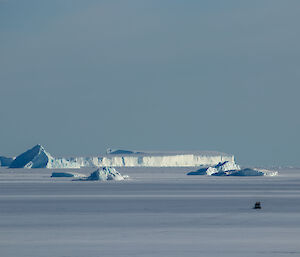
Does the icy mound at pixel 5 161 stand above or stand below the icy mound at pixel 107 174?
above

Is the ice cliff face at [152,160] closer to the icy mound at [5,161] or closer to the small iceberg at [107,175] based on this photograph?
the icy mound at [5,161]

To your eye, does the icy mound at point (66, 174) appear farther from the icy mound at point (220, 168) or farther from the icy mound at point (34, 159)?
the icy mound at point (34, 159)

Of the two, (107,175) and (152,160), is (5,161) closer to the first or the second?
(152,160)

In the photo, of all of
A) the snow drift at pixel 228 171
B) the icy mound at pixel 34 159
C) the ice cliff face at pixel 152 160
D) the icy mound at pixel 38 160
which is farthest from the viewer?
the ice cliff face at pixel 152 160

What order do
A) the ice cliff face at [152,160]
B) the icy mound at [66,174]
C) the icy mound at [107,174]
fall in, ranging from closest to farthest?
the icy mound at [107,174]
the icy mound at [66,174]
the ice cliff face at [152,160]

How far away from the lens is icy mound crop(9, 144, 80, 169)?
156125mm

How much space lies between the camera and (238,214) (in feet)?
107

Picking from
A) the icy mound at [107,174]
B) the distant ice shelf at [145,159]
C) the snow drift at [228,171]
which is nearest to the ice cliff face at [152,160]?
the distant ice shelf at [145,159]

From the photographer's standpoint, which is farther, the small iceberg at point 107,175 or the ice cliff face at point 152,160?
the ice cliff face at point 152,160

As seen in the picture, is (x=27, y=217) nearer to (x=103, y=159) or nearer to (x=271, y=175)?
(x=271, y=175)

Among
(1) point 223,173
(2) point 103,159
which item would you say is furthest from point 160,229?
(2) point 103,159

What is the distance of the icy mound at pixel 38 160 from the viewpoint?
156m

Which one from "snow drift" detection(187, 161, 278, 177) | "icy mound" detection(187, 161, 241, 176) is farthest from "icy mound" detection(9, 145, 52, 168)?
"snow drift" detection(187, 161, 278, 177)

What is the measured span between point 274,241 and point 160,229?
4.59m
